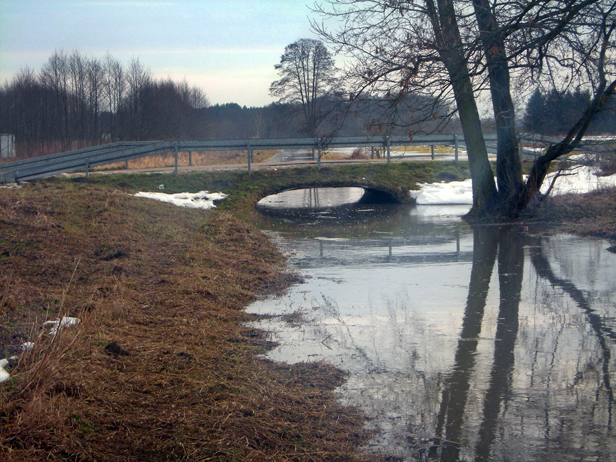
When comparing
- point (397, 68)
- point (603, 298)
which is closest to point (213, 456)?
point (603, 298)

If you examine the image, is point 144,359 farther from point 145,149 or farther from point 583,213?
point 145,149

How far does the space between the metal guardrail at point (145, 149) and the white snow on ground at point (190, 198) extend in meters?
2.65

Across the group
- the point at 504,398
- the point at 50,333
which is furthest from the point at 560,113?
the point at 50,333

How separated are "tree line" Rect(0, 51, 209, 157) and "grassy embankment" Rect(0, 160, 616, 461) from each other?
31336 millimetres

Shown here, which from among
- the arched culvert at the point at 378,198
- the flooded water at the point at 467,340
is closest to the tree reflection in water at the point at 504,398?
the flooded water at the point at 467,340

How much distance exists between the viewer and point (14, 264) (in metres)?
7.58

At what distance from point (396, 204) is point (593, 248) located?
33.9 ft

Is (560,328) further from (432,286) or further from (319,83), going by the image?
(319,83)

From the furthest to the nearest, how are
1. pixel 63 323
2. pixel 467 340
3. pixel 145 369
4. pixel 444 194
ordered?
pixel 444 194 < pixel 467 340 < pixel 63 323 < pixel 145 369

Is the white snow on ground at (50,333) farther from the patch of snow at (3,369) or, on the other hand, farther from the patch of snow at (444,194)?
the patch of snow at (444,194)

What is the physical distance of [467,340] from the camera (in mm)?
6004

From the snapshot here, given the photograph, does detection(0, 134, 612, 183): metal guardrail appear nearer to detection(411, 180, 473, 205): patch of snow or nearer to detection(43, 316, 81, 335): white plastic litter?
detection(411, 180, 473, 205): patch of snow

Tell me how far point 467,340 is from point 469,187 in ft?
54.1

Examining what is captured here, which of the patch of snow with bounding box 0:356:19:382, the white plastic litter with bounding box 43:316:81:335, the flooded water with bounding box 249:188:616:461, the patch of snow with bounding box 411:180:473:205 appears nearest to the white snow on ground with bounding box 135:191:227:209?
the flooded water with bounding box 249:188:616:461
